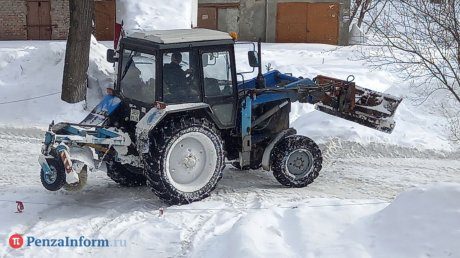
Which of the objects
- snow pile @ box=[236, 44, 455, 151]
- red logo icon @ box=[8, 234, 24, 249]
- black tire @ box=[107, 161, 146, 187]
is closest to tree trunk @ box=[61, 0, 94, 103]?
snow pile @ box=[236, 44, 455, 151]

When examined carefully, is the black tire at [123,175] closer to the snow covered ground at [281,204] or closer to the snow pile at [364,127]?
the snow covered ground at [281,204]

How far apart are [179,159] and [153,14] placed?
29.8 feet

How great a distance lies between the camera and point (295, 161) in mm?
9875

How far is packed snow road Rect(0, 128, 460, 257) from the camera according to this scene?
7.22 m

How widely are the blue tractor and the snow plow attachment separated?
1.37 feet

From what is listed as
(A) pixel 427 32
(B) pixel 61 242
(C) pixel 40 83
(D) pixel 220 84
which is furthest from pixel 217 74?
(C) pixel 40 83

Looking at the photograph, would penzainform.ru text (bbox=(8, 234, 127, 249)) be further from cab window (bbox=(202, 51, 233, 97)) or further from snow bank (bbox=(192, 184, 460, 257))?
cab window (bbox=(202, 51, 233, 97))

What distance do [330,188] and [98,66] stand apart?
7.64 metres

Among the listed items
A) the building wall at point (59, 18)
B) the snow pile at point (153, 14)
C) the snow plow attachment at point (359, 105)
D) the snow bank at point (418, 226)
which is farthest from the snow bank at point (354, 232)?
the building wall at point (59, 18)

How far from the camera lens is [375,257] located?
6.40 metres

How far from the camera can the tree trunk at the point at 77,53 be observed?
14703 millimetres

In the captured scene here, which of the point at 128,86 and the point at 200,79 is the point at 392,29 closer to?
the point at 200,79

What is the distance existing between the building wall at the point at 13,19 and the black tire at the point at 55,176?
67.2 feet

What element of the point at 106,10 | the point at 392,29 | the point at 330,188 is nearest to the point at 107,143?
the point at 330,188
